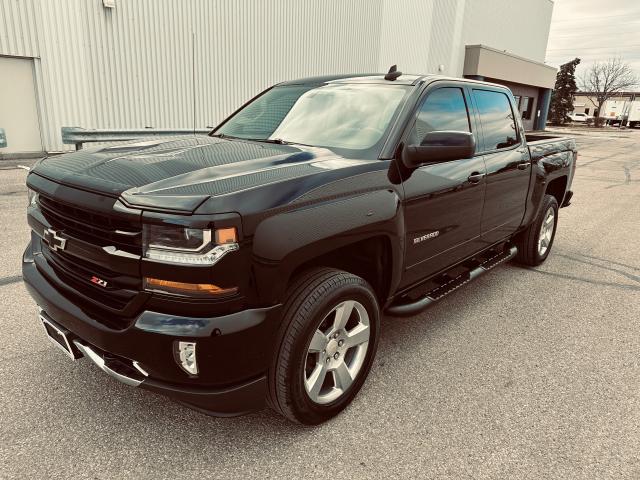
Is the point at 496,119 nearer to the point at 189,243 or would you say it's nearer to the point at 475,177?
the point at 475,177

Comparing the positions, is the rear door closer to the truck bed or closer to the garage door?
the truck bed

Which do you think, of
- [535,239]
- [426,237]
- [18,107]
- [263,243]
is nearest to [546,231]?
[535,239]

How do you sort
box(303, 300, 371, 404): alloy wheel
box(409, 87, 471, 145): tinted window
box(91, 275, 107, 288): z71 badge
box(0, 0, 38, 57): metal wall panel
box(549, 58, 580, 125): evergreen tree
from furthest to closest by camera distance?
box(549, 58, 580, 125): evergreen tree → box(0, 0, 38, 57): metal wall panel → box(409, 87, 471, 145): tinted window → box(303, 300, 371, 404): alloy wheel → box(91, 275, 107, 288): z71 badge

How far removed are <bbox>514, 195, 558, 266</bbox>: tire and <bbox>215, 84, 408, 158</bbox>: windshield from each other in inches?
103

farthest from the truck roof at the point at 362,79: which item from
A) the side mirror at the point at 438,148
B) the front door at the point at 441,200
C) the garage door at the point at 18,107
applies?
the garage door at the point at 18,107

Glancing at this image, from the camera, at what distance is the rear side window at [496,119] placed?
4.03 m

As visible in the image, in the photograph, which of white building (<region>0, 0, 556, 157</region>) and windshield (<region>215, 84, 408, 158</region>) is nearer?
windshield (<region>215, 84, 408, 158</region>)

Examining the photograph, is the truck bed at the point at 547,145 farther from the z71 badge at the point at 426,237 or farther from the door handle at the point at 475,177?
the z71 badge at the point at 426,237

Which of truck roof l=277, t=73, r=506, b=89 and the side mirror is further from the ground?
truck roof l=277, t=73, r=506, b=89

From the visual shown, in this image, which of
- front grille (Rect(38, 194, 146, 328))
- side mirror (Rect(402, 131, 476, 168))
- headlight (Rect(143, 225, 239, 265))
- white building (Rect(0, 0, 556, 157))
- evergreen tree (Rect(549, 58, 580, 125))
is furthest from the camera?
evergreen tree (Rect(549, 58, 580, 125))

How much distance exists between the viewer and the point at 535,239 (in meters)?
5.21

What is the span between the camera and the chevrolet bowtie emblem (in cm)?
242

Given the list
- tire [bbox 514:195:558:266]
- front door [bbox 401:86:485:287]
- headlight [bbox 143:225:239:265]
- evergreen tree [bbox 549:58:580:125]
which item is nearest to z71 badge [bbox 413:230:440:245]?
front door [bbox 401:86:485:287]

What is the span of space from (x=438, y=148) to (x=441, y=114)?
2.50 ft
